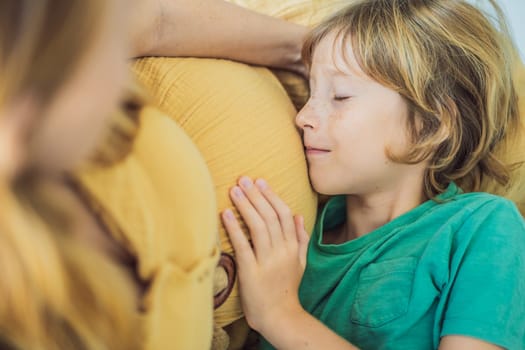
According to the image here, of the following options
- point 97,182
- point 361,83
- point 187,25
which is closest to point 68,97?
point 97,182

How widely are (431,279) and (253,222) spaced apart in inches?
10.3

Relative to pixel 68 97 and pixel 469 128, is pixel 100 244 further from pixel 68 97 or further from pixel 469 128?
pixel 469 128

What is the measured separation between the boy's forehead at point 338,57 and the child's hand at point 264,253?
9.0 inches

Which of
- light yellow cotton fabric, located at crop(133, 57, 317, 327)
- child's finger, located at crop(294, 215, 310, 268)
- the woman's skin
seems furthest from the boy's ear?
child's finger, located at crop(294, 215, 310, 268)

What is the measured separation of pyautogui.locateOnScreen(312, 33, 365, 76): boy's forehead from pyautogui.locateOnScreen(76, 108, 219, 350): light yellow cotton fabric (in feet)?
1.26

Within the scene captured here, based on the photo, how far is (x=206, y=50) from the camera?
32.8 inches

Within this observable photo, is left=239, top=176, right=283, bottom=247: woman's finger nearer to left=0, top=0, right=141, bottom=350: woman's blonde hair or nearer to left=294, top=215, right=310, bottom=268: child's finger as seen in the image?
left=294, top=215, right=310, bottom=268: child's finger

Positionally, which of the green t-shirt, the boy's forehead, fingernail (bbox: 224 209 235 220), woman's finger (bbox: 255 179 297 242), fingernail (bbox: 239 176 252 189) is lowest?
the green t-shirt

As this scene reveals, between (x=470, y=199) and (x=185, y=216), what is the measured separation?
0.51 m

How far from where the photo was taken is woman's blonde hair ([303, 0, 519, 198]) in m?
0.89

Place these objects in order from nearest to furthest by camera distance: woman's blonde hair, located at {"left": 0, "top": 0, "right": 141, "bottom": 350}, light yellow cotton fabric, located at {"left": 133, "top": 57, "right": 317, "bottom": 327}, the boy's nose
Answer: woman's blonde hair, located at {"left": 0, "top": 0, "right": 141, "bottom": 350} → light yellow cotton fabric, located at {"left": 133, "top": 57, "right": 317, "bottom": 327} → the boy's nose

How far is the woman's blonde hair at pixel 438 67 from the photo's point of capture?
35.0 inches

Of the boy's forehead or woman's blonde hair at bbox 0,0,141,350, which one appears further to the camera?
the boy's forehead

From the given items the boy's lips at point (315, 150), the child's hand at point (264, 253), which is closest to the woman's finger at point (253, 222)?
the child's hand at point (264, 253)
